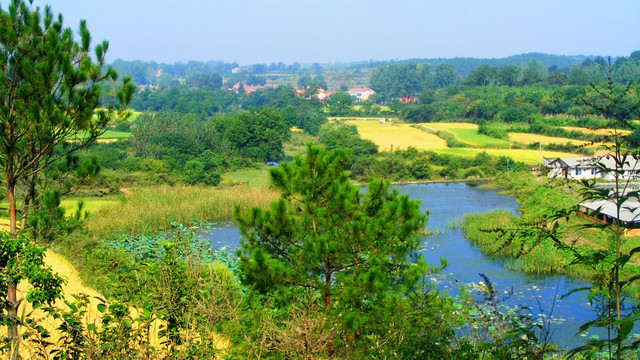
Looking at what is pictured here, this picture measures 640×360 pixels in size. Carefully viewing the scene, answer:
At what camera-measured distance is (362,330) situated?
623 cm

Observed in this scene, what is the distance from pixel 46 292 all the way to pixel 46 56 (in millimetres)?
2439

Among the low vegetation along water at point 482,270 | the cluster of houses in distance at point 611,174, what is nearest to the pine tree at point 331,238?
the low vegetation along water at point 482,270

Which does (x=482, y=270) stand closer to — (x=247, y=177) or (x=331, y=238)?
(x=331, y=238)

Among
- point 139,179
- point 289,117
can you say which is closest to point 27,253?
point 139,179

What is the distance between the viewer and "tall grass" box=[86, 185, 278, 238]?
46.2 feet

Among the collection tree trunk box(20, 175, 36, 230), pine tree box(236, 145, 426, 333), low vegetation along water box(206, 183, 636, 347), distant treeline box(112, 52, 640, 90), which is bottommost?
low vegetation along water box(206, 183, 636, 347)

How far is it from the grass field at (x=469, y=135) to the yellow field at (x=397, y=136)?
3.58 ft

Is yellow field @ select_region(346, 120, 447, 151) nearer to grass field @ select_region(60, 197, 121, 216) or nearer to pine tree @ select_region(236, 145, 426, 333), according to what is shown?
grass field @ select_region(60, 197, 121, 216)

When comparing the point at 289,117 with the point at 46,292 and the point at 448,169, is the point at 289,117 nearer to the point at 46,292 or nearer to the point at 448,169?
the point at 448,169

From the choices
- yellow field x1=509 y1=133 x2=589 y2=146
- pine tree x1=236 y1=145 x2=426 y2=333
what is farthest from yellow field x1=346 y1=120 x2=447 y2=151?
pine tree x1=236 y1=145 x2=426 y2=333

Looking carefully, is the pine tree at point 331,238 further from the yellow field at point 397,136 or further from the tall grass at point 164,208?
the yellow field at point 397,136

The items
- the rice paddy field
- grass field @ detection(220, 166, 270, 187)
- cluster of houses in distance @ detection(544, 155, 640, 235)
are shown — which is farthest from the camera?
the rice paddy field

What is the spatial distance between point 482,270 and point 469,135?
73.2 ft

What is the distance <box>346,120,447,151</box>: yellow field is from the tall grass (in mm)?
12359
